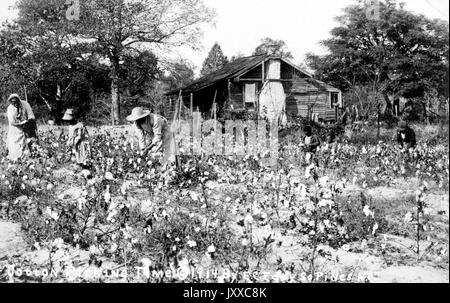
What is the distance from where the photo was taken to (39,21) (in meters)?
23.0

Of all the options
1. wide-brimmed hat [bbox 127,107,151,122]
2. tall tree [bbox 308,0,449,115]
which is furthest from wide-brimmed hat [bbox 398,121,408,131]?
tall tree [bbox 308,0,449,115]

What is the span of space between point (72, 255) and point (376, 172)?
5588 millimetres

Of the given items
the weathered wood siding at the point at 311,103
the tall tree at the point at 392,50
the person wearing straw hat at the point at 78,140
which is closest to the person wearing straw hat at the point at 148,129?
the person wearing straw hat at the point at 78,140

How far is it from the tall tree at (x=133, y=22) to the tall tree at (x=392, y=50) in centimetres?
1373

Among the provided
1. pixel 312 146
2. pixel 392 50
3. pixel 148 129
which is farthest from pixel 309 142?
pixel 392 50

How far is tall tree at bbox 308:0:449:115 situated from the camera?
3105 cm

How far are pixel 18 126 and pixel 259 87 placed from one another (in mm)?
18949

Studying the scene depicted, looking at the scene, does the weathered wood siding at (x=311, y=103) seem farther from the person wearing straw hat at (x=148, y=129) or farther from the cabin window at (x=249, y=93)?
the person wearing straw hat at (x=148, y=129)

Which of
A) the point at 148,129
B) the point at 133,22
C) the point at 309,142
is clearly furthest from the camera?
the point at 133,22

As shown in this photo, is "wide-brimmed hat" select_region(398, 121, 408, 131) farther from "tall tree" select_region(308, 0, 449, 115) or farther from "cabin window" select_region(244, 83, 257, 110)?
"tall tree" select_region(308, 0, 449, 115)

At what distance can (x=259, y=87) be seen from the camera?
25984 mm

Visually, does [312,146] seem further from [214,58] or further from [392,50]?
[214,58]

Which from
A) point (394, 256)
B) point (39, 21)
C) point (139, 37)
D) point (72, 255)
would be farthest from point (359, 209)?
point (39, 21)

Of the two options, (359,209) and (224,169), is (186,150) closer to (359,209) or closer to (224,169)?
(224,169)
